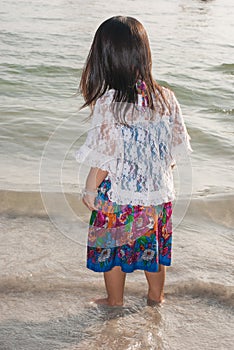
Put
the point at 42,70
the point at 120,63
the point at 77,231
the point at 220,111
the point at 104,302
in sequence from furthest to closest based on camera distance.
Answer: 1. the point at 42,70
2. the point at 220,111
3. the point at 77,231
4. the point at 104,302
5. the point at 120,63

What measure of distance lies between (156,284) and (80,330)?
436 millimetres

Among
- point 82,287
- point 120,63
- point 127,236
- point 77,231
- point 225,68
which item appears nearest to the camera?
point 120,63

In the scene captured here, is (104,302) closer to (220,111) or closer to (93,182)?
(93,182)

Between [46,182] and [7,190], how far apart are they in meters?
0.30

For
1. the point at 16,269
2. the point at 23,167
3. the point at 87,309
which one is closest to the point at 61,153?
the point at 23,167

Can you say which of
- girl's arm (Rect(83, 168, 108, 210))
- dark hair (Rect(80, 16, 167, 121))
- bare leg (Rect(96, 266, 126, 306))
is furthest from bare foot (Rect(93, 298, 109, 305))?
dark hair (Rect(80, 16, 167, 121))

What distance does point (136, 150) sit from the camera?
8.59ft

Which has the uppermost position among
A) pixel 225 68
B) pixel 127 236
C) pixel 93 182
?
pixel 93 182

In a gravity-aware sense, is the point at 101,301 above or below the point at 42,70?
below

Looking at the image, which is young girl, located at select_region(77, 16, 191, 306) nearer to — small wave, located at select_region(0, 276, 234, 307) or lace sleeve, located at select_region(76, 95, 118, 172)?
lace sleeve, located at select_region(76, 95, 118, 172)

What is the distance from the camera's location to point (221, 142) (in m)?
6.09

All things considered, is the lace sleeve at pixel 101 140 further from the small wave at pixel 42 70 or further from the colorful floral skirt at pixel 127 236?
the small wave at pixel 42 70

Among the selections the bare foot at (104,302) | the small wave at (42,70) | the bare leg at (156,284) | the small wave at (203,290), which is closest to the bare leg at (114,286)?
the bare foot at (104,302)

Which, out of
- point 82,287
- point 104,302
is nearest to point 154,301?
point 104,302
